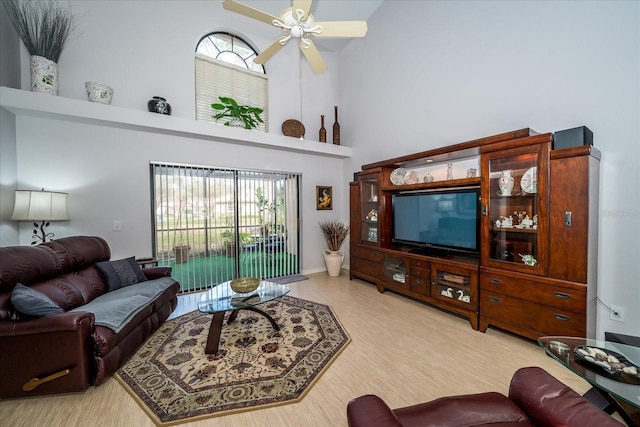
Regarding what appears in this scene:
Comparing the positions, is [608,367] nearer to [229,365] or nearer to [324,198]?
[229,365]

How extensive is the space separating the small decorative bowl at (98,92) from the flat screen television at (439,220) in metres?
3.98

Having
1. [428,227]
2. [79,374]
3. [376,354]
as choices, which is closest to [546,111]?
[428,227]

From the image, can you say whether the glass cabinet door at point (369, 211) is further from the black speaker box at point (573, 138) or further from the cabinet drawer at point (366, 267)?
the black speaker box at point (573, 138)

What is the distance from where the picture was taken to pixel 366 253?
3883 millimetres

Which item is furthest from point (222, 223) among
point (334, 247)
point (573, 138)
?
point (573, 138)

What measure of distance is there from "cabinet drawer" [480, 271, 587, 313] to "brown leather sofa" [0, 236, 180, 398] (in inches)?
130

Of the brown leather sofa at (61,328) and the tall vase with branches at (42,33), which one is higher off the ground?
the tall vase with branches at (42,33)

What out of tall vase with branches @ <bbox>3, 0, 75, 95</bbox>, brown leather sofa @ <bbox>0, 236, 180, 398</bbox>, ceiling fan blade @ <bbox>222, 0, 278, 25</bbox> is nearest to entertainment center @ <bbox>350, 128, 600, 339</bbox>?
ceiling fan blade @ <bbox>222, 0, 278, 25</bbox>

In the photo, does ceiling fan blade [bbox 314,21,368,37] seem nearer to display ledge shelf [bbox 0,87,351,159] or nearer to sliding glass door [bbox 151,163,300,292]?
display ledge shelf [bbox 0,87,351,159]

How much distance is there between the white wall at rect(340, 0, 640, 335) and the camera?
6.45 ft

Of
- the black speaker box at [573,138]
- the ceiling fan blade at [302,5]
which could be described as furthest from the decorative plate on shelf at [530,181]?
the ceiling fan blade at [302,5]

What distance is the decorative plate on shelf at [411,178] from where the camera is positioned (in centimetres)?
346

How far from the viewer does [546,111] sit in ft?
7.79

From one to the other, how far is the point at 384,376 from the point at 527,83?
3.17m
